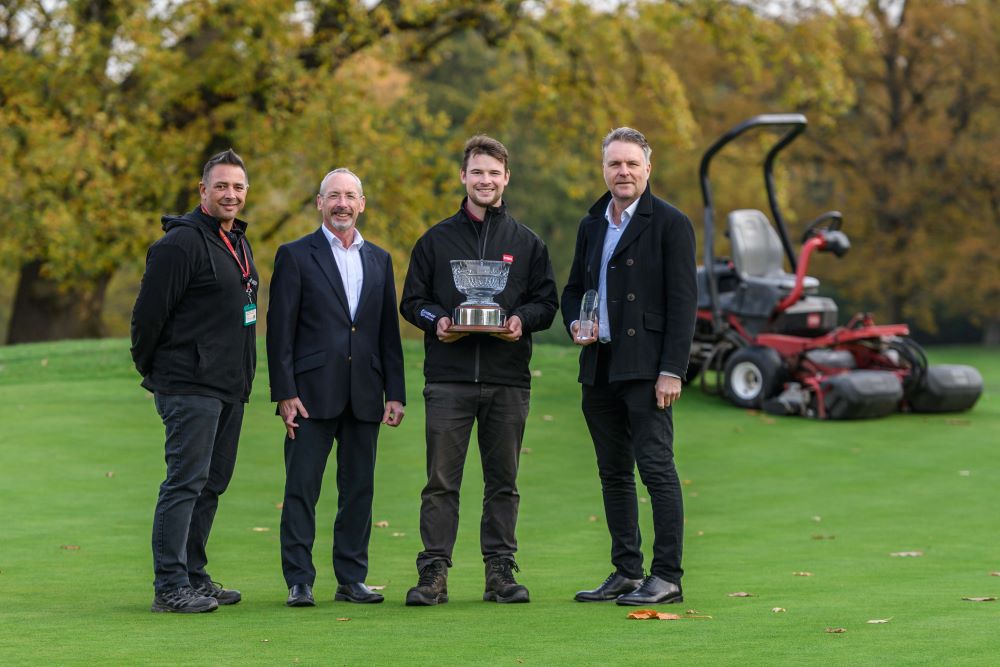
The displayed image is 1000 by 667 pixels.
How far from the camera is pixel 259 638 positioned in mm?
5566

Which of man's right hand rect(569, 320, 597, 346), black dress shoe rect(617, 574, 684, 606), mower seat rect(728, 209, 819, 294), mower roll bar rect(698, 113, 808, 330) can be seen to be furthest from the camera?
Answer: mower seat rect(728, 209, 819, 294)

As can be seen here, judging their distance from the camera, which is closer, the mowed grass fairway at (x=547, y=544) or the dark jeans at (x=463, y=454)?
the mowed grass fairway at (x=547, y=544)

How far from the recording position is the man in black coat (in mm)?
6527

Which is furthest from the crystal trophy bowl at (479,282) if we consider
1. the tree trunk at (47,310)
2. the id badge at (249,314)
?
the tree trunk at (47,310)

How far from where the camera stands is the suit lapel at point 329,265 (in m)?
6.67

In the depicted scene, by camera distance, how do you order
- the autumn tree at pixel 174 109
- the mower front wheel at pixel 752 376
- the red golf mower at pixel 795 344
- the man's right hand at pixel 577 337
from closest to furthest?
the man's right hand at pixel 577 337
the red golf mower at pixel 795 344
the mower front wheel at pixel 752 376
the autumn tree at pixel 174 109

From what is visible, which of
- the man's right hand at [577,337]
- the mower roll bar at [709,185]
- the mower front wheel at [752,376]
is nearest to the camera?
the man's right hand at [577,337]

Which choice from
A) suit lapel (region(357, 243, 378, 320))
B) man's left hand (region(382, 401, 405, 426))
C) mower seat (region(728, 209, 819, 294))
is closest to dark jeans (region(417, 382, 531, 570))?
man's left hand (region(382, 401, 405, 426))

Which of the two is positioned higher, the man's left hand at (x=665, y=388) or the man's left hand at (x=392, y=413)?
the man's left hand at (x=665, y=388)

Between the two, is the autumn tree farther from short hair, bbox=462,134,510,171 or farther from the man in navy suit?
short hair, bbox=462,134,510,171

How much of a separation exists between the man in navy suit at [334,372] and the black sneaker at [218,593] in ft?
0.84

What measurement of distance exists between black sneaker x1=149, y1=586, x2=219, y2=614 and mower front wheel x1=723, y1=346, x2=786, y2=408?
11.1 m

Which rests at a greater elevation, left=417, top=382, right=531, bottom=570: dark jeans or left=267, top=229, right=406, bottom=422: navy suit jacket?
left=267, top=229, right=406, bottom=422: navy suit jacket

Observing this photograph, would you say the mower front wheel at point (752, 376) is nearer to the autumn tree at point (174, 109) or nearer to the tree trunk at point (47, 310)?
the autumn tree at point (174, 109)
